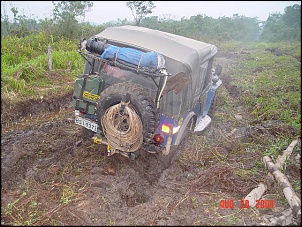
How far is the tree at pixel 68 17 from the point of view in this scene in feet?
39.6

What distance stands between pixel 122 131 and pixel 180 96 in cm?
104

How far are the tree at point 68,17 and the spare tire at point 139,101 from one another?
9.48 metres

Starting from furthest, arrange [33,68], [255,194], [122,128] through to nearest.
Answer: [33,68] < [122,128] < [255,194]

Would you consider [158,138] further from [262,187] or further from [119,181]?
[262,187]

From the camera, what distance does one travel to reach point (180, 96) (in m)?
4.29

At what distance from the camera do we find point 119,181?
3957 millimetres

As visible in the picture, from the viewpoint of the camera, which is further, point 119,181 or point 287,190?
point 119,181
